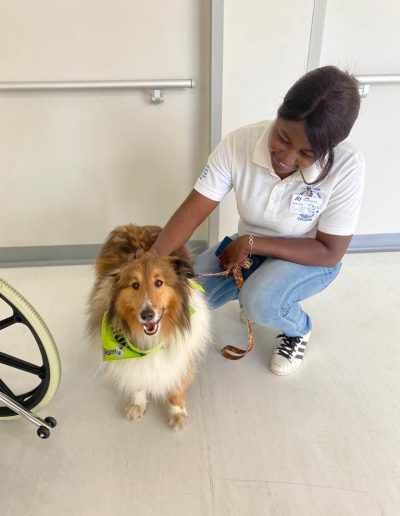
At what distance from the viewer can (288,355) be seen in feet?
5.98

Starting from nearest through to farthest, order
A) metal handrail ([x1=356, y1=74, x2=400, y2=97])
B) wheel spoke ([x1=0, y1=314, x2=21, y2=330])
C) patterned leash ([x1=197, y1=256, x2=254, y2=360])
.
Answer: wheel spoke ([x1=0, y1=314, x2=21, y2=330]) < patterned leash ([x1=197, y1=256, x2=254, y2=360]) < metal handrail ([x1=356, y1=74, x2=400, y2=97])

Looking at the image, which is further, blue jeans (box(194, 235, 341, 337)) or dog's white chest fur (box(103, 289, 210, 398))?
blue jeans (box(194, 235, 341, 337))

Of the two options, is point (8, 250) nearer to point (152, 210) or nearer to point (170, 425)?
point (152, 210)

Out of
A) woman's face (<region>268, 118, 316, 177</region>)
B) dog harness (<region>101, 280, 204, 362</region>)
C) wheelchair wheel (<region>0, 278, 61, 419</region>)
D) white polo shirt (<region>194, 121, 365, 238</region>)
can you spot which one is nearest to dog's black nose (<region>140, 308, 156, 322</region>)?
dog harness (<region>101, 280, 204, 362</region>)

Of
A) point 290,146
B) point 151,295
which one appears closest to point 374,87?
point 290,146

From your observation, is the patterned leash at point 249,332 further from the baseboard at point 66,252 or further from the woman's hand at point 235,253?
the baseboard at point 66,252

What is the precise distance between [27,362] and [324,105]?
143 centimetres

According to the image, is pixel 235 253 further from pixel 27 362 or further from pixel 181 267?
pixel 27 362

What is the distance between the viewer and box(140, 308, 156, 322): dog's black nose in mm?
1264

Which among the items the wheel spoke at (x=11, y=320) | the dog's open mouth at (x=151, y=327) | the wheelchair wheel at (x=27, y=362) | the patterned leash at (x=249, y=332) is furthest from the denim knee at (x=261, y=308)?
the wheel spoke at (x=11, y=320)

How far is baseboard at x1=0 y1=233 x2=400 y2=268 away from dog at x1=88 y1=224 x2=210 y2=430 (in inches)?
44.5

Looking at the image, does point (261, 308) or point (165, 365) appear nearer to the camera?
point (165, 365)

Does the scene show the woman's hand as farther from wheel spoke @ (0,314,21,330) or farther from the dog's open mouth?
wheel spoke @ (0,314,21,330)

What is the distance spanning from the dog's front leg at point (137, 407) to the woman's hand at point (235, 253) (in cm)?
70
